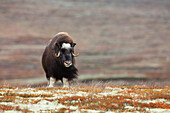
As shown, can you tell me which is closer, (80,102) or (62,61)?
(80,102)

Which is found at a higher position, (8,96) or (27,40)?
(27,40)

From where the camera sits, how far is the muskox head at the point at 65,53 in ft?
55.7

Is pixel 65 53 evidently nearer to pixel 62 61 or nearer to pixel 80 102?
pixel 62 61

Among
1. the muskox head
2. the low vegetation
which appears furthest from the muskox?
the low vegetation

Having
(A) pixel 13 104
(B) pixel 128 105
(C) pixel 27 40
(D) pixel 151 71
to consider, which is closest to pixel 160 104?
(B) pixel 128 105

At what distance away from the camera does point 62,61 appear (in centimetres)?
1731

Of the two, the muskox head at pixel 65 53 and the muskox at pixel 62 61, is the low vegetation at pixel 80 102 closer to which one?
the muskox head at pixel 65 53

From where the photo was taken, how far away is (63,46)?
17.4 m

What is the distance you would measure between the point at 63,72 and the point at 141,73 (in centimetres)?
6750

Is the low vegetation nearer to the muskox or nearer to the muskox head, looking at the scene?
the muskox head

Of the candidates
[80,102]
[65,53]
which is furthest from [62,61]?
[80,102]

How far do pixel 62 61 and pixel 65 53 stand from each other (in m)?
0.45

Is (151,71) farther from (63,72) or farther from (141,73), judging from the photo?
(63,72)

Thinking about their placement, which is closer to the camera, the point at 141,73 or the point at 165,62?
the point at 141,73
